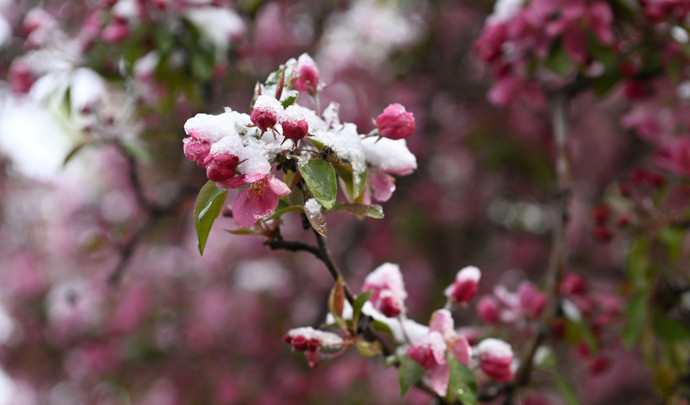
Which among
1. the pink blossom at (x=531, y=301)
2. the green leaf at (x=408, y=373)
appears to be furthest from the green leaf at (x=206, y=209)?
the pink blossom at (x=531, y=301)

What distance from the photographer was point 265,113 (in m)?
0.65

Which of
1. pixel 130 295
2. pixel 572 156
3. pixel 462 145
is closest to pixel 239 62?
pixel 462 145

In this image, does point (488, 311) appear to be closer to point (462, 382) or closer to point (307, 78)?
point (462, 382)

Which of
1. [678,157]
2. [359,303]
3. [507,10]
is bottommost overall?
[678,157]

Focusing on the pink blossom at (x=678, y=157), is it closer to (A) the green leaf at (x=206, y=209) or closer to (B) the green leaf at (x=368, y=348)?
(B) the green leaf at (x=368, y=348)

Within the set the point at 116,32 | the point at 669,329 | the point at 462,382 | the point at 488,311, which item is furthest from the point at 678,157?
the point at 116,32

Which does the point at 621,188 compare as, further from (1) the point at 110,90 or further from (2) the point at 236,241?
(2) the point at 236,241

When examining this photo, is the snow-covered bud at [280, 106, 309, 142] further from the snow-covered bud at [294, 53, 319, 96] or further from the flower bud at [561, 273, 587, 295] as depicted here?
the flower bud at [561, 273, 587, 295]

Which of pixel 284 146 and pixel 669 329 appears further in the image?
pixel 669 329

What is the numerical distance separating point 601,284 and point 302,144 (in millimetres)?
2671

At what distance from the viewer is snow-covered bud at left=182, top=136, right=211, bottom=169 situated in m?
0.68

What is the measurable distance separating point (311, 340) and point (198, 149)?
0.30 m

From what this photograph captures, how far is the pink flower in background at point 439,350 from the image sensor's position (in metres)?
0.86

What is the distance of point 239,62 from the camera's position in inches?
75.1
